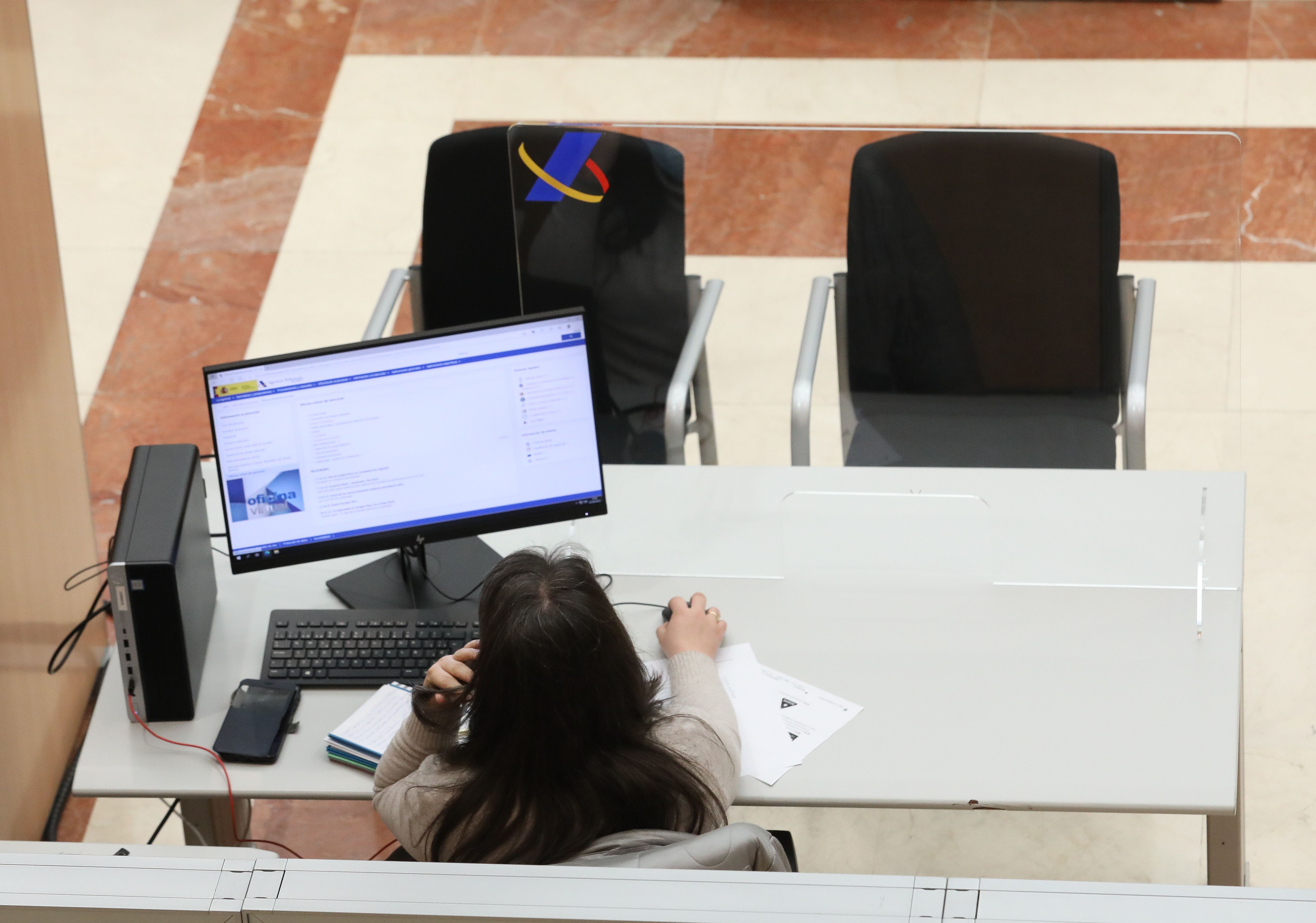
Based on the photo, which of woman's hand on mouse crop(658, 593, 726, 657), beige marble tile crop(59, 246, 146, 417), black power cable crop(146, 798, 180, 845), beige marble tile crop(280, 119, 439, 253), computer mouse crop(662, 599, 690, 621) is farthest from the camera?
beige marble tile crop(280, 119, 439, 253)

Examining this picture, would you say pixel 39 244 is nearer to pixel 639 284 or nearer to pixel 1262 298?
pixel 639 284

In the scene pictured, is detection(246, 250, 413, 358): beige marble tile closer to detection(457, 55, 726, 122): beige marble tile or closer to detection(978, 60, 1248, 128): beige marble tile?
detection(457, 55, 726, 122): beige marble tile

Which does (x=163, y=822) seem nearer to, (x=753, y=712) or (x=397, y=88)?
(x=753, y=712)

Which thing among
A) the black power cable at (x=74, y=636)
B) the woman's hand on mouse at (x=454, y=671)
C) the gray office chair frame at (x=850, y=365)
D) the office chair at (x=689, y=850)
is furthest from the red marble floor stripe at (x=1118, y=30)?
the office chair at (x=689, y=850)

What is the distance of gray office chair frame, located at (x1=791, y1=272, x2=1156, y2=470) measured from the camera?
279 centimetres

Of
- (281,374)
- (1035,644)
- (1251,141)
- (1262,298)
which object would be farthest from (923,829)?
(1251,141)

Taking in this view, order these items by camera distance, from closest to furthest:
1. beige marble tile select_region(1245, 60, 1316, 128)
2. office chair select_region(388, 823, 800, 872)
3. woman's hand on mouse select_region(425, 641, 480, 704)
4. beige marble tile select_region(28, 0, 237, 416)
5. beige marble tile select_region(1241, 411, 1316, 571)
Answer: office chair select_region(388, 823, 800, 872) < woman's hand on mouse select_region(425, 641, 480, 704) < beige marble tile select_region(1241, 411, 1316, 571) < beige marble tile select_region(28, 0, 237, 416) < beige marble tile select_region(1245, 60, 1316, 128)

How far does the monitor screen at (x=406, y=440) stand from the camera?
225 centimetres

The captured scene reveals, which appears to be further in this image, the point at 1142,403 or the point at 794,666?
the point at 1142,403

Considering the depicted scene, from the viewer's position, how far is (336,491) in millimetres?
2309

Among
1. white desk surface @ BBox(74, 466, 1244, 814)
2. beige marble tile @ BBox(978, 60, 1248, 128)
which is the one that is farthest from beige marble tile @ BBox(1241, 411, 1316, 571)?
beige marble tile @ BBox(978, 60, 1248, 128)

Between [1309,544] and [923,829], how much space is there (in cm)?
121

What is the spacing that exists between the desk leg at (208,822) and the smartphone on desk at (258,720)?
8.7 inches

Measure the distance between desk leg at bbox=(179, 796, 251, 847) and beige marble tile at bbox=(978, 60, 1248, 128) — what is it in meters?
3.31
